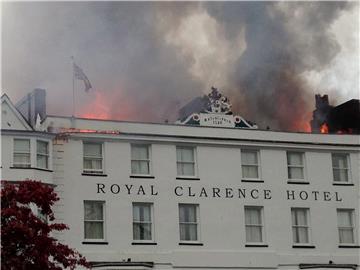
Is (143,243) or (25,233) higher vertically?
(143,243)

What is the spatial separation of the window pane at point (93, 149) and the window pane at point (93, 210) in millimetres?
2294

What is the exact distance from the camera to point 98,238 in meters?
37.3

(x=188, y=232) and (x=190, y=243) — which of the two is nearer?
(x=190, y=243)

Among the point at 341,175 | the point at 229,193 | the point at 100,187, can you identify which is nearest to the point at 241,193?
the point at 229,193

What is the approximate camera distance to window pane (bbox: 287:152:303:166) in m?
42.0

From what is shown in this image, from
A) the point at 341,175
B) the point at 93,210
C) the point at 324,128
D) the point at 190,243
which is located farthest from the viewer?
the point at 324,128

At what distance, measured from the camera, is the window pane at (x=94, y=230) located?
3722 centimetres

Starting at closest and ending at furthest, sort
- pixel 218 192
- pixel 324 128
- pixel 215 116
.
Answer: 1. pixel 218 192
2. pixel 215 116
3. pixel 324 128

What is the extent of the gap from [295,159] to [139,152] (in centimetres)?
821

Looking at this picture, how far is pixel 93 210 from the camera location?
123 ft

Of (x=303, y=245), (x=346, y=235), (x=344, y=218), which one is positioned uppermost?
(x=344, y=218)

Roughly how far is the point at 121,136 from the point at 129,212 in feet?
11.7

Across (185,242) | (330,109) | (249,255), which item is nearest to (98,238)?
(185,242)

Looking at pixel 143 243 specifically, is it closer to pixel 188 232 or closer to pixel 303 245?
pixel 188 232
